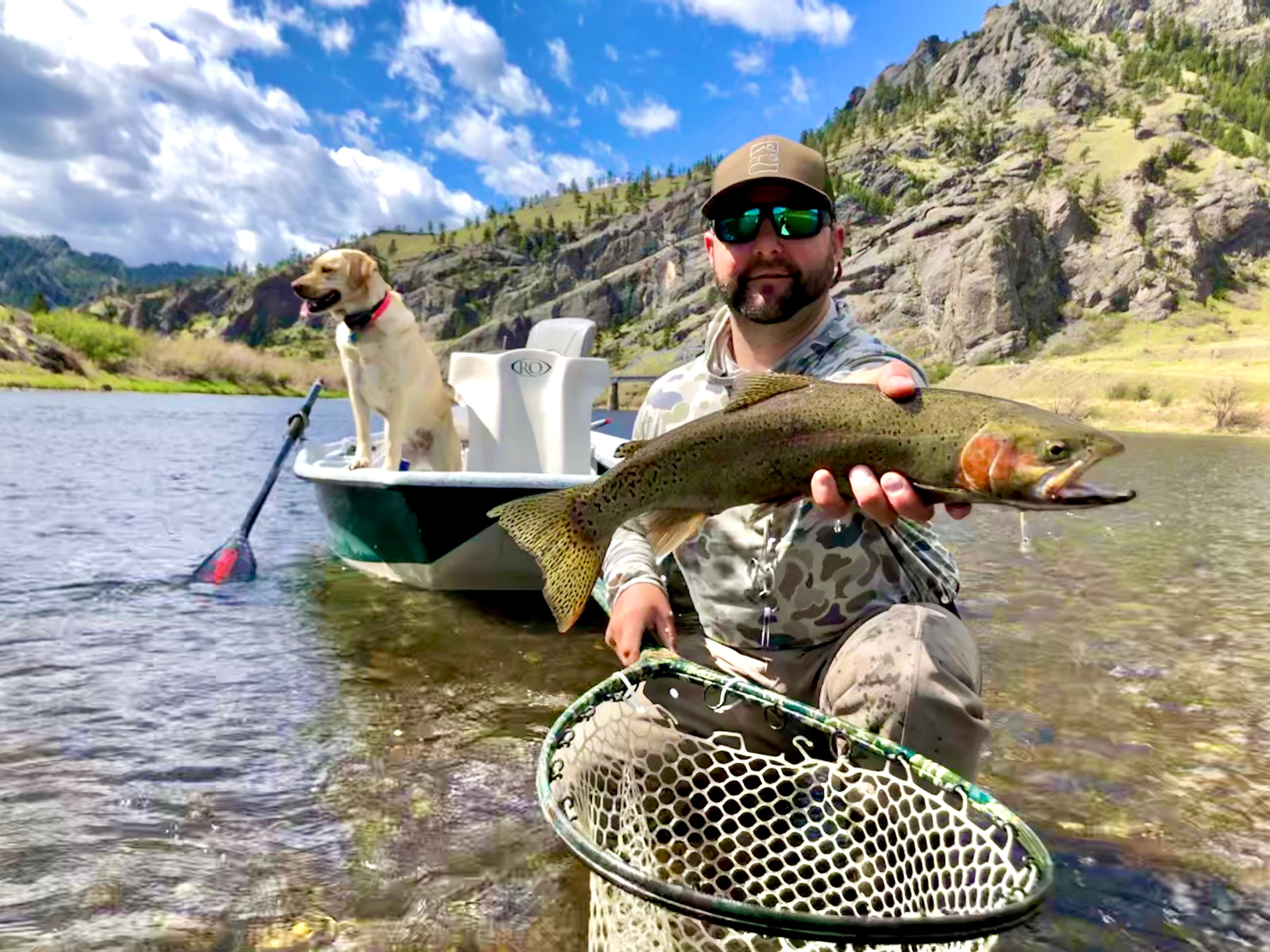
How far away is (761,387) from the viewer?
10.1 ft

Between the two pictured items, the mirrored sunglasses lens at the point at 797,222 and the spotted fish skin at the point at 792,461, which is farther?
the mirrored sunglasses lens at the point at 797,222

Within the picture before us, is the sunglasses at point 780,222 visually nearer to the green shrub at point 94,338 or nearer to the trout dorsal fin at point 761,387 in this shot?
the trout dorsal fin at point 761,387

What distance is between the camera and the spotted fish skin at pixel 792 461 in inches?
99.3

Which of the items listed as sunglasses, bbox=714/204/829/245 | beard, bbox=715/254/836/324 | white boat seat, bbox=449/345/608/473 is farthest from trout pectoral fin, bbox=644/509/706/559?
white boat seat, bbox=449/345/608/473

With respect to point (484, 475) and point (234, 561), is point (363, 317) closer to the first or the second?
point (484, 475)

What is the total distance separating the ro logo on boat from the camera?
379 inches

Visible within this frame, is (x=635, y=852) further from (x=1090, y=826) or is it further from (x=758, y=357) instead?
(x=1090, y=826)

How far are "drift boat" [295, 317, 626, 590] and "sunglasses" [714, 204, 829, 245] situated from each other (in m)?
4.21

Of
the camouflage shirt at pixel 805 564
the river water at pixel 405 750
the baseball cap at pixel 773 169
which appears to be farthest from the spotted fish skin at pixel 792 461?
the river water at pixel 405 750

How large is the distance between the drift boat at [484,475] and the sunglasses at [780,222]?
421 cm

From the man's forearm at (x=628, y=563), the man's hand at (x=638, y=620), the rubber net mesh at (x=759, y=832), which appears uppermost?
the man's forearm at (x=628, y=563)

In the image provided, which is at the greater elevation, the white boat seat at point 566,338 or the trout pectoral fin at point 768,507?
the white boat seat at point 566,338

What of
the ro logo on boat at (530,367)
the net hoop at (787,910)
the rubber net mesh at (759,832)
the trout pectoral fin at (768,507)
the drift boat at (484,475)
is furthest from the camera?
the ro logo on boat at (530,367)

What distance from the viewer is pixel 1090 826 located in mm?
4227
